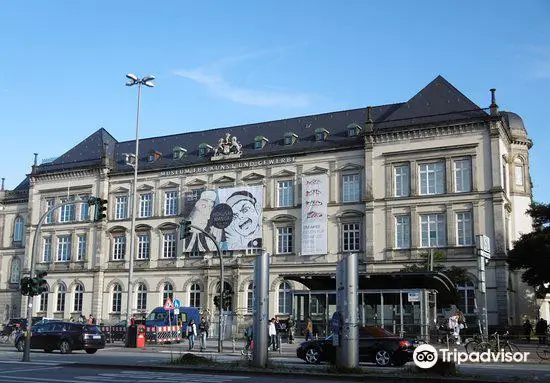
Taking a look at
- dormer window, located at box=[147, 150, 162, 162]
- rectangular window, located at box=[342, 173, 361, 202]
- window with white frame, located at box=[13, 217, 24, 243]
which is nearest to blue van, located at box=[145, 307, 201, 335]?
rectangular window, located at box=[342, 173, 361, 202]

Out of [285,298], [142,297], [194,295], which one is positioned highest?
[194,295]

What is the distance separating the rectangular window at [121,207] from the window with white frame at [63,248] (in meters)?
5.55

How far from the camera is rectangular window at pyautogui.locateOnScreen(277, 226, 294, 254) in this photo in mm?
52062

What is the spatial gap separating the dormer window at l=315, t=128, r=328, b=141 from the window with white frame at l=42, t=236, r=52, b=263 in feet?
89.7

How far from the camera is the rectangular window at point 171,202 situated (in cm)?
5731

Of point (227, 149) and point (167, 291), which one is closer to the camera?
point (227, 149)

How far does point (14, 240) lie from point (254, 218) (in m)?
29.2

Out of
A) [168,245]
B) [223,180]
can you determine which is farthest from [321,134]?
[168,245]

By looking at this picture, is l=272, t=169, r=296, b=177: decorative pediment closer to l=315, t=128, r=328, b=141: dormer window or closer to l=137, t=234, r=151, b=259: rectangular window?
l=315, t=128, r=328, b=141: dormer window

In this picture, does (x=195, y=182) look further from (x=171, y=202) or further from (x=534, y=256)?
(x=534, y=256)

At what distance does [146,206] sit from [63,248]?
9.76 metres

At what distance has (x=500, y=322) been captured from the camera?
43.0 m

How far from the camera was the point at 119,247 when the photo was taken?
2351 inches

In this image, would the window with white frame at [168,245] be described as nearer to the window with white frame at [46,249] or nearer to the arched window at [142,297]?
the arched window at [142,297]
